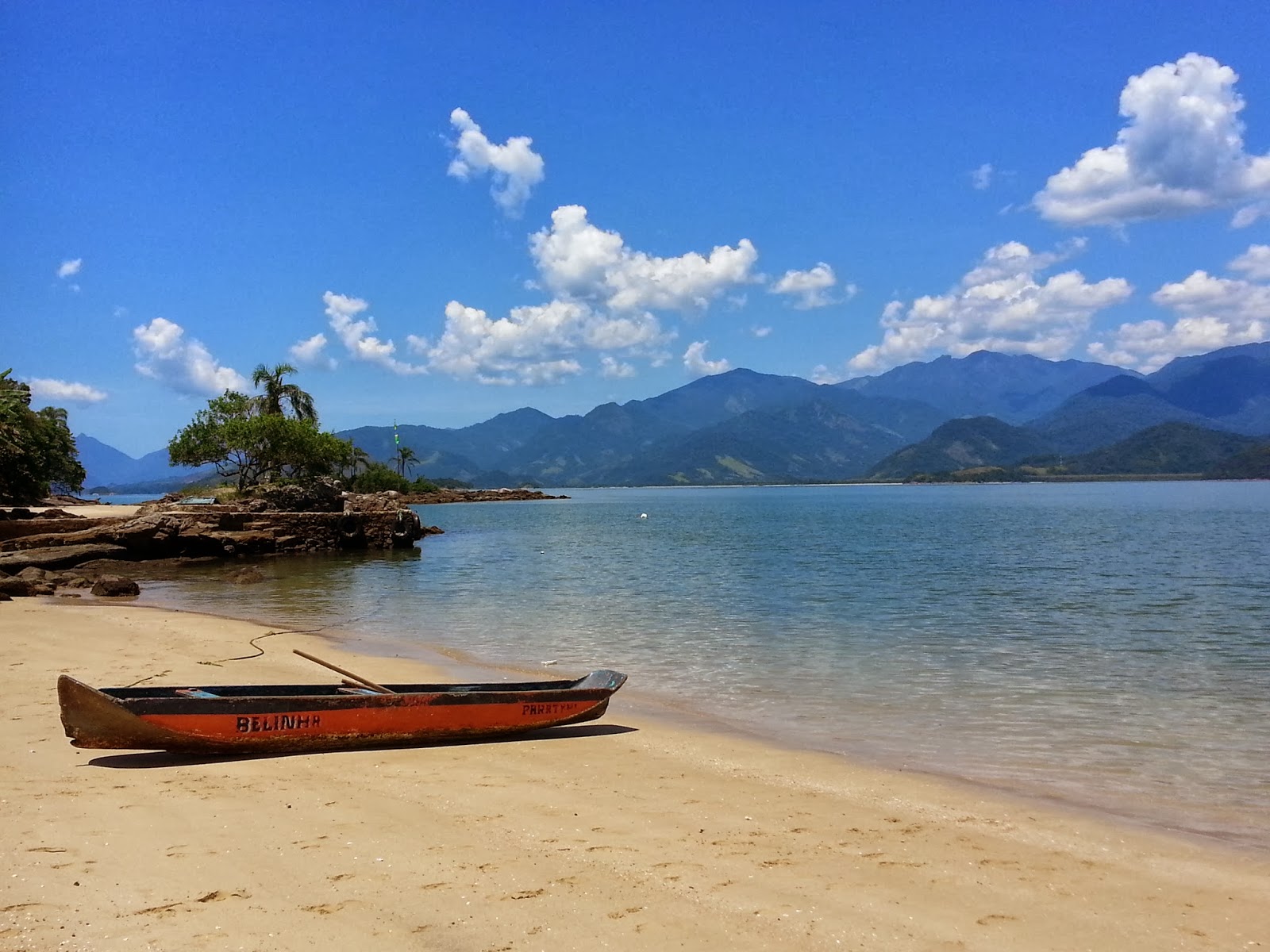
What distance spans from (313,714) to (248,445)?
5873 centimetres

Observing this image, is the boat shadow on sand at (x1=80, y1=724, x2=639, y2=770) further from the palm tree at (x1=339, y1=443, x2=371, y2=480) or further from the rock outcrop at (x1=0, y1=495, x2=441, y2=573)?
the palm tree at (x1=339, y1=443, x2=371, y2=480)

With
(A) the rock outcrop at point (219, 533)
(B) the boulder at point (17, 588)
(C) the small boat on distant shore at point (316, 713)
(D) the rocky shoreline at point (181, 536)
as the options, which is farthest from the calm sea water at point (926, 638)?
(B) the boulder at point (17, 588)

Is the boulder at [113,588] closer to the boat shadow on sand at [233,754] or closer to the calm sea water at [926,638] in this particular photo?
the calm sea water at [926,638]

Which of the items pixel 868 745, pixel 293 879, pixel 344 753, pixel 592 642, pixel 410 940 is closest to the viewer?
pixel 410 940

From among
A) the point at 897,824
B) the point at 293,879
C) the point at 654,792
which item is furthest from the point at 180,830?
the point at 897,824

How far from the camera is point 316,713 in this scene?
30.7ft

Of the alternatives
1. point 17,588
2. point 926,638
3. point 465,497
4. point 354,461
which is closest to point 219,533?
point 17,588

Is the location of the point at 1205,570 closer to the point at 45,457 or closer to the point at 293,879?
the point at 293,879

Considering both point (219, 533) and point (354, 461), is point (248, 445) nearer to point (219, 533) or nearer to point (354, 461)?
point (219, 533)

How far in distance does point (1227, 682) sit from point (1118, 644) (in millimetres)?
3686

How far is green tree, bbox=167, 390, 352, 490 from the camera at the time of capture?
6153 cm

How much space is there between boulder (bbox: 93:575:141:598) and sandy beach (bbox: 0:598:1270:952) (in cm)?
1828

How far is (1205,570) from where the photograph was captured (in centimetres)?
3139

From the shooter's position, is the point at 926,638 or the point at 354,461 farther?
the point at 354,461
